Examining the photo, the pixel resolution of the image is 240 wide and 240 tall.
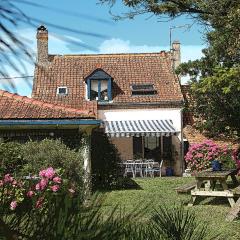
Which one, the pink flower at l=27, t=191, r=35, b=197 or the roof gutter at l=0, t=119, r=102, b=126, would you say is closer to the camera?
the pink flower at l=27, t=191, r=35, b=197

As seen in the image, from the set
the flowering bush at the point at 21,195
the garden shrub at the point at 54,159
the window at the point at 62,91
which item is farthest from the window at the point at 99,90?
the flowering bush at the point at 21,195

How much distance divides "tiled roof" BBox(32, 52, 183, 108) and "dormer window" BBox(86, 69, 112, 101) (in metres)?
0.39

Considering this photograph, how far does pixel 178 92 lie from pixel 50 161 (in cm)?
1803

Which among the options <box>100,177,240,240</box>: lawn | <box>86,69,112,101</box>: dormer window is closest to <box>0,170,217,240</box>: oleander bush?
<box>100,177,240,240</box>: lawn

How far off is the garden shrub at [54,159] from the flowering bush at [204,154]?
1211 centimetres

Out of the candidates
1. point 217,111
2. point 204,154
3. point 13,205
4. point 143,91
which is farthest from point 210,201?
point 143,91

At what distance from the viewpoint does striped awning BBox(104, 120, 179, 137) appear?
2720cm

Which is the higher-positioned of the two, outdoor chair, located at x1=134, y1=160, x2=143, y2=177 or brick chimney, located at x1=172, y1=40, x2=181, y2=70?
brick chimney, located at x1=172, y1=40, x2=181, y2=70

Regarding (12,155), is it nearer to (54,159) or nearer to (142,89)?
(54,159)

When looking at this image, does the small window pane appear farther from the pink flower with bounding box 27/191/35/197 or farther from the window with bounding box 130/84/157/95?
the pink flower with bounding box 27/191/35/197

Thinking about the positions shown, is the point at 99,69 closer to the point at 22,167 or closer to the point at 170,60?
the point at 170,60

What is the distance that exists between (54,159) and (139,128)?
1409cm

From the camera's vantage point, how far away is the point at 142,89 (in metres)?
31.7

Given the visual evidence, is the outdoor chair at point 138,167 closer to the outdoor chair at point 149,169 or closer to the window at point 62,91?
the outdoor chair at point 149,169
